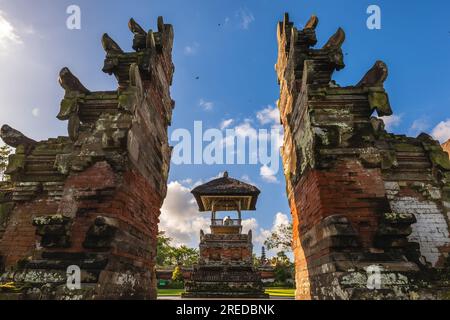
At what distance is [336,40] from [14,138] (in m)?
7.00

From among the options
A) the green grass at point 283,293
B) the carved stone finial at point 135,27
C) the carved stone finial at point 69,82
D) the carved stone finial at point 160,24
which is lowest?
the green grass at point 283,293

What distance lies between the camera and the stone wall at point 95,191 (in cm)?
396

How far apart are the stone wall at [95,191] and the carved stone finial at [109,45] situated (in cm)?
3

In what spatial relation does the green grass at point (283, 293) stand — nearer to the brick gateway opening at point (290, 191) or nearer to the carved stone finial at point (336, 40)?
the brick gateway opening at point (290, 191)

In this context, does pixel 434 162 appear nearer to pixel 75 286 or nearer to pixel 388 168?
pixel 388 168

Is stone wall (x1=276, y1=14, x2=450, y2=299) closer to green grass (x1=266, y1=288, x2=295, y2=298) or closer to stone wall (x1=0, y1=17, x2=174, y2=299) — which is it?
stone wall (x1=0, y1=17, x2=174, y2=299)

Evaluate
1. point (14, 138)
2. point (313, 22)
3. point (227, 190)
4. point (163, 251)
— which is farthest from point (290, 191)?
point (163, 251)

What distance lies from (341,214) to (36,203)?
5390mm

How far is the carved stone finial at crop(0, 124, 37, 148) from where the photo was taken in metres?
5.86

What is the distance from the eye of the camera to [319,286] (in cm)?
442

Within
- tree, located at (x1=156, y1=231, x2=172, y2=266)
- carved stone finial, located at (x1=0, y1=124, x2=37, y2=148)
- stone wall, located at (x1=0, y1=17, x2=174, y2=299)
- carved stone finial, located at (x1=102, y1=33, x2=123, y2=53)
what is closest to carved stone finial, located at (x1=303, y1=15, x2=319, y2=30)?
stone wall, located at (x1=0, y1=17, x2=174, y2=299)

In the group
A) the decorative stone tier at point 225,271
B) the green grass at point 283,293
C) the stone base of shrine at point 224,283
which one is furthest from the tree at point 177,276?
the green grass at point 283,293

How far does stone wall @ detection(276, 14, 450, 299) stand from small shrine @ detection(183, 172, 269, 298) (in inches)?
393
